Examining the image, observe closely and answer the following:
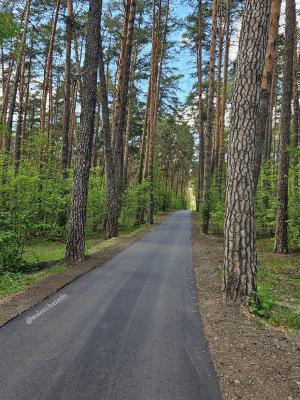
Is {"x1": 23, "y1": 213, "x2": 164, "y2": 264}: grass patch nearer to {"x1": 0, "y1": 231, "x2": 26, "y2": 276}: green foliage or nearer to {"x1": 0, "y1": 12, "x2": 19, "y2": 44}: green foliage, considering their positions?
{"x1": 0, "y1": 231, "x2": 26, "y2": 276}: green foliage

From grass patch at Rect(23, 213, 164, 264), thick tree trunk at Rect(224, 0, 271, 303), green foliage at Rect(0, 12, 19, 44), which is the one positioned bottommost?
grass patch at Rect(23, 213, 164, 264)

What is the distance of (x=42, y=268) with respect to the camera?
10.5 metres

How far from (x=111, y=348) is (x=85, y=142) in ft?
24.1

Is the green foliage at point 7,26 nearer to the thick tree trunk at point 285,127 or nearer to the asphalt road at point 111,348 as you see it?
the asphalt road at point 111,348

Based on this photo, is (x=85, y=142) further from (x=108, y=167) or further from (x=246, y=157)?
(x=246, y=157)

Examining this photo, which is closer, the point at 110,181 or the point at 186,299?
the point at 186,299

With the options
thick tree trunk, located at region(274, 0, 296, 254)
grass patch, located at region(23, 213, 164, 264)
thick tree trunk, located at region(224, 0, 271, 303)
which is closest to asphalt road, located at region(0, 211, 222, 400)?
thick tree trunk, located at region(224, 0, 271, 303)

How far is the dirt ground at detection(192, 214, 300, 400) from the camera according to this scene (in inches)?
140

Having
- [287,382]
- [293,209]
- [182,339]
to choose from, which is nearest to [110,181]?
[293,209]

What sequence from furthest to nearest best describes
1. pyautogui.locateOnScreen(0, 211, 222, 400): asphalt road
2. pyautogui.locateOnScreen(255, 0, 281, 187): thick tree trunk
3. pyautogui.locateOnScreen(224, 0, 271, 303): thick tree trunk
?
pyautogui.locateOnScreen(255, 0, 281, 187): thick tree trunk, pyautogui.locateOnScreen(224, 0, 271, 303): thick tree trunk, pyautogui.locateOnScreen(0, 211, 222, 400): asphalt road

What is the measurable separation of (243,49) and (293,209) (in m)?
7.28

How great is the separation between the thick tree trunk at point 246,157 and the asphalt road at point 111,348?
1065mm

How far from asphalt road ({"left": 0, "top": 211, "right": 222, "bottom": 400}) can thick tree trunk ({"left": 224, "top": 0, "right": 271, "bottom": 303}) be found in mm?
1065

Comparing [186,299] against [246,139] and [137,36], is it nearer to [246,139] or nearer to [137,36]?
[246,139]
